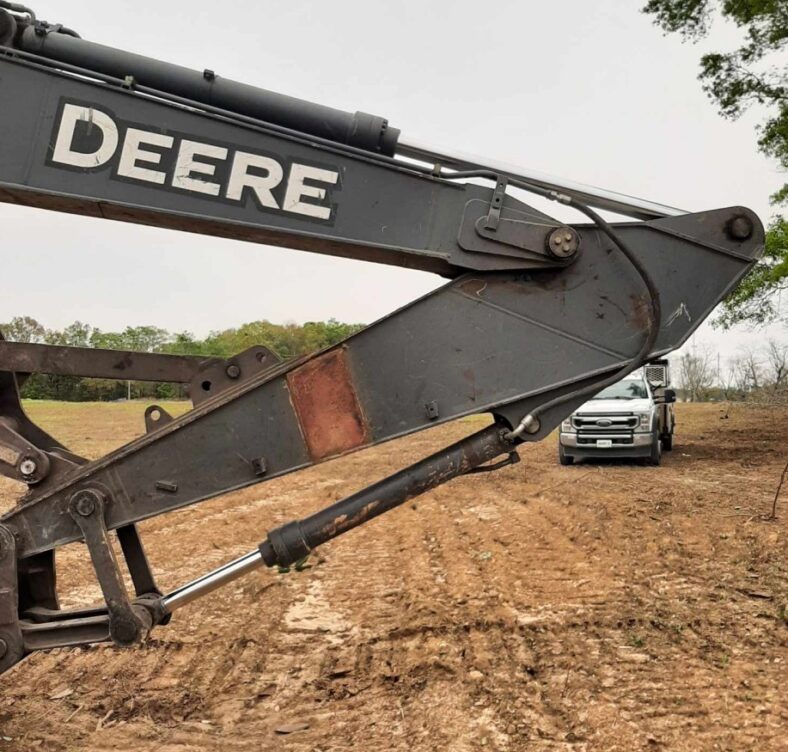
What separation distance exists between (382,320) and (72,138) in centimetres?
134

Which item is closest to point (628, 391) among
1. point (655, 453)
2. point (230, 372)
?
point (655, 453)

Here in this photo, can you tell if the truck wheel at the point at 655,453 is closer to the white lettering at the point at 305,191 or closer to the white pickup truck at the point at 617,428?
the white pickup truck at the point at 617,428

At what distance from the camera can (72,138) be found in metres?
2.62

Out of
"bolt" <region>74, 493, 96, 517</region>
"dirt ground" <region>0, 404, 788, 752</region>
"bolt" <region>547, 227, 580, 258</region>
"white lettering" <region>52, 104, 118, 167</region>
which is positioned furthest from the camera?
"dirt ground" <region>0, 404, 788, 752</region>

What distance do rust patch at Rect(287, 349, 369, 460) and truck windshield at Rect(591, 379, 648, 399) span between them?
11.9m

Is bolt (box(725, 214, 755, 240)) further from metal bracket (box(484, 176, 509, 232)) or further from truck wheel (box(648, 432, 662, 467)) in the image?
truck wheel (box(648, 432, 662, 467))

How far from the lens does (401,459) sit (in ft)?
54.0

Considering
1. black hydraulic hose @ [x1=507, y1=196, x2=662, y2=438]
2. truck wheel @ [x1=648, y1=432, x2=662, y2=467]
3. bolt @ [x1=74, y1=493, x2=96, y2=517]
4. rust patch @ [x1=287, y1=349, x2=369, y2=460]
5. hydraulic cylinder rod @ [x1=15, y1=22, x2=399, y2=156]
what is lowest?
truck wheel @ [x1=648, y1=432, x2=662, y2=467]

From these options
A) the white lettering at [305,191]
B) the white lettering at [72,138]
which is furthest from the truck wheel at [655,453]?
the white lettering at [72,138]

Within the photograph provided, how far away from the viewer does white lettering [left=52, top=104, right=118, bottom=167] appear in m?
2.62

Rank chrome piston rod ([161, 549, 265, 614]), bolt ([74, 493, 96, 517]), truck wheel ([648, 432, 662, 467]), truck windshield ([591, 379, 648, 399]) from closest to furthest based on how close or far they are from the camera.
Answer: bolt ([74, 493, 96, 517]) < chrome piston rod ([161, 549, 265, 614]) < truck wheel ([648, 432, 662, 467]) < truck windshield ([591, 379, 648, 399])

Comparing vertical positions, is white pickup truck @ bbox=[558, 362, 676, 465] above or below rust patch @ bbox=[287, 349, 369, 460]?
below

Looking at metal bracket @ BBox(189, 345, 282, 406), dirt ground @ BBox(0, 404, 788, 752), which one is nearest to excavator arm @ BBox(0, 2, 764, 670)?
metal bracket @ BBox(189, 345, 282, 406)

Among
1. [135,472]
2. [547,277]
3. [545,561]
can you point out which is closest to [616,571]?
[545,561]
